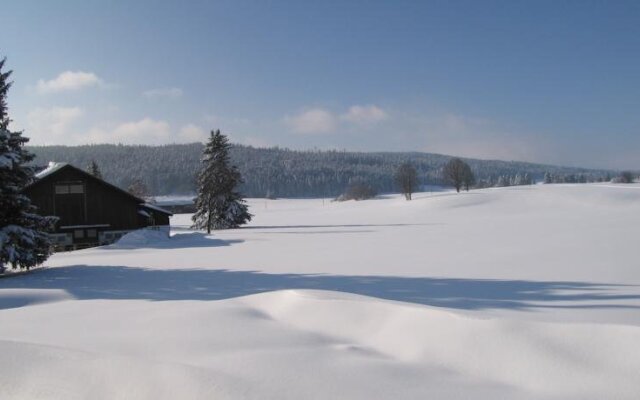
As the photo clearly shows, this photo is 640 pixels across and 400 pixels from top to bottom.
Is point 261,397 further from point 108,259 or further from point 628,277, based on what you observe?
point 108,259

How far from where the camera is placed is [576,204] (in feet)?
170

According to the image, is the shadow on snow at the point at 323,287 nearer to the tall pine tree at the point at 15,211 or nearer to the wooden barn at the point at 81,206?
the tall pine tree at the point at 15,211

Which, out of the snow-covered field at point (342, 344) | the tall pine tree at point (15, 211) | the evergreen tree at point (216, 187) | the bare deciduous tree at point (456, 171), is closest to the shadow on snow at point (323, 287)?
the snow-covered field at point (342, 344)

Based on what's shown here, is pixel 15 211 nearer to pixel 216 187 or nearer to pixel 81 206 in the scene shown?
pixel 81 206

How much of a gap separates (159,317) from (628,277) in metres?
10.8

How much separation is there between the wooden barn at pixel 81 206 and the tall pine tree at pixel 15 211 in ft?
49.8

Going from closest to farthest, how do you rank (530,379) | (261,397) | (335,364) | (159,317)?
1. (261,397)
2. (530,379)
3. (335,364)
4. (159,317)

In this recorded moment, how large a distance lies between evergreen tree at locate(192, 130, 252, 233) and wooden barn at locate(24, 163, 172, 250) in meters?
9.49

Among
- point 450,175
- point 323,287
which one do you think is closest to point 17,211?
point 323,287

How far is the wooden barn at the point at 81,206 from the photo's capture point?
3158 cm

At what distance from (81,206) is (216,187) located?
12966 mm

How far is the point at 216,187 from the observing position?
42.9 m

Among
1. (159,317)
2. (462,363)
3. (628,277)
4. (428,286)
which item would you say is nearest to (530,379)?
(462,363)

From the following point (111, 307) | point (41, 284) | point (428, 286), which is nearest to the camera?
point (111, 307)
